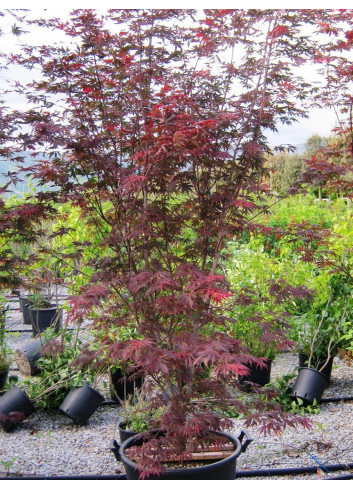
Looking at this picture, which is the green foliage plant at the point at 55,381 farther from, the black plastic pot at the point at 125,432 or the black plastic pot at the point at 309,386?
the black plastic pot at the point at 309,386

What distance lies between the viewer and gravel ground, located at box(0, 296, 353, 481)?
2.99 metres

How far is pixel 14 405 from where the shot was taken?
3.57m

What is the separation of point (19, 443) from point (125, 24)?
8.77ft

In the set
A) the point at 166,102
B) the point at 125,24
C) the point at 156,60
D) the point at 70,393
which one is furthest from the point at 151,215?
the point at 70,393

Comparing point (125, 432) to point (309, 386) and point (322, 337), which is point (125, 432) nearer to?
point (309, 386)

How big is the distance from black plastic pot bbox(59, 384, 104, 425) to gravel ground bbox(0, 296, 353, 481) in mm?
101

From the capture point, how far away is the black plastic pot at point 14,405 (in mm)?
3506

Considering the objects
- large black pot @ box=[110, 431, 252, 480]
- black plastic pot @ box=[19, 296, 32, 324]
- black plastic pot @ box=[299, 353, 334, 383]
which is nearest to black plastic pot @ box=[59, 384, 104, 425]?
large black pot @ box=[110, 431, 252, 480]

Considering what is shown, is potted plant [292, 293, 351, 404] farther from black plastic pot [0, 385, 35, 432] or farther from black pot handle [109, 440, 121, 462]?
black plastic pot [0, 385, 35, 432]

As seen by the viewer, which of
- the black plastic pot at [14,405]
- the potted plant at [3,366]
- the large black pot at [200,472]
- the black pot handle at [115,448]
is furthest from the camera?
the potted plant at [3,366]

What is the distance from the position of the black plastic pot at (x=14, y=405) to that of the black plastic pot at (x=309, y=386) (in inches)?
74.6

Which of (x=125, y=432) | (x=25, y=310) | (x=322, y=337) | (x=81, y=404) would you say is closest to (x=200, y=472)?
(x=125, y=432)

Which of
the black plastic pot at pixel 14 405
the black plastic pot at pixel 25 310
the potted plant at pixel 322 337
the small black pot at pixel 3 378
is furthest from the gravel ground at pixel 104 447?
the black plastic pot at pixel 25 310
